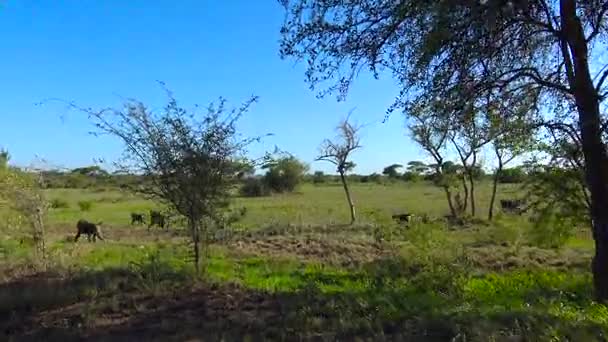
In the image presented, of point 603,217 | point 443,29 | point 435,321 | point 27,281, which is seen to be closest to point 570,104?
point 603,217

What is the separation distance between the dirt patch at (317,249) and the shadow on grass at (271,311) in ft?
36.4

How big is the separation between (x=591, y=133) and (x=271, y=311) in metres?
5.96

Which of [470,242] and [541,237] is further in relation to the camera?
[470,242]

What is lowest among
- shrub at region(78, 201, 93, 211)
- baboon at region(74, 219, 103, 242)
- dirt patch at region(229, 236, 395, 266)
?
dirt patch at region(229, 236, 395, 266)

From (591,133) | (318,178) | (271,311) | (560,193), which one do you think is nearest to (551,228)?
(560,193)

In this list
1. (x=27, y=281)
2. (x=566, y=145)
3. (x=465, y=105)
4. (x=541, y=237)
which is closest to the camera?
(x=465, y=105)

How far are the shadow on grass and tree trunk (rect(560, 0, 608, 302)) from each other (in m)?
0.78

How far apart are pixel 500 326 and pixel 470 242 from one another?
23258mm

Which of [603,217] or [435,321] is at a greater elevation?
[603,217]

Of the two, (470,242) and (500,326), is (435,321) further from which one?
(470,242)

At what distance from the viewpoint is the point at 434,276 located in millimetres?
13617

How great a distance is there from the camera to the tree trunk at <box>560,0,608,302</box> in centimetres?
1027

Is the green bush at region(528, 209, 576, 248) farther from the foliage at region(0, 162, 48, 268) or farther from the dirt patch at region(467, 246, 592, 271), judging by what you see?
the foliage at region(0, 162, 48, 268)

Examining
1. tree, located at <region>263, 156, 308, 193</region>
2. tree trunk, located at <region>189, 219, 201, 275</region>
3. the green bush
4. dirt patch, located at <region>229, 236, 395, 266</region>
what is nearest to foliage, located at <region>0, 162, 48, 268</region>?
tree trunk, located at <region>189, 219, 201, 275</region>
